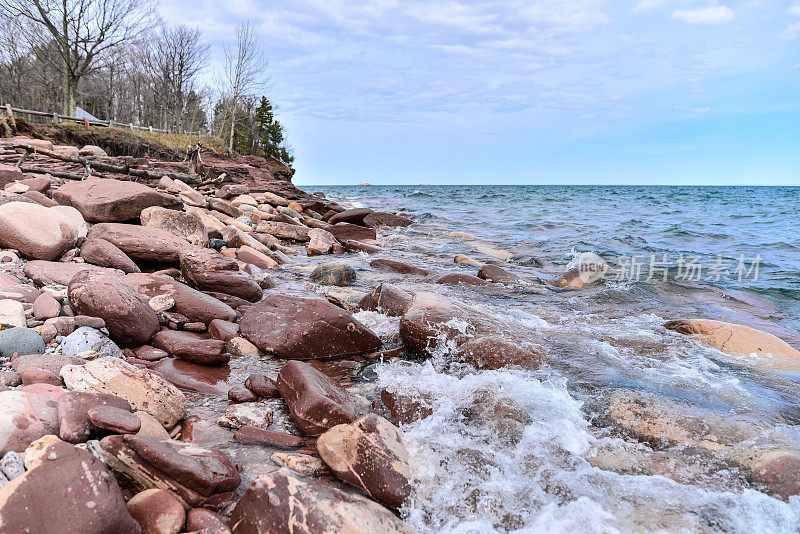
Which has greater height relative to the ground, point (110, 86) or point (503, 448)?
point (110, 86)

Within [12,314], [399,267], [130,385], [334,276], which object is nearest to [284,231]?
[399,267]

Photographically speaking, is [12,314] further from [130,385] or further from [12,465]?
[12,465]

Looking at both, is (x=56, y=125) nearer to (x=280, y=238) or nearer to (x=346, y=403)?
(x=280, y=238)

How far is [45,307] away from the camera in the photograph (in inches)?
131

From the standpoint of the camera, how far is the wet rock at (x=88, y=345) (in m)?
3.02

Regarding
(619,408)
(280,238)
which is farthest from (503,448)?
(280,238)

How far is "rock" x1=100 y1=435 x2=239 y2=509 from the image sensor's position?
200 centimetres

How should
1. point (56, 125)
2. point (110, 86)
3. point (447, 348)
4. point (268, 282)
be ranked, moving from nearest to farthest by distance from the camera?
point (447, 348) < point (268, 282) < point (56, 125) < point (110, 86)

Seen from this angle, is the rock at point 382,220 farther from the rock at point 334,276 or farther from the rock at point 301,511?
the rock at point 301,511

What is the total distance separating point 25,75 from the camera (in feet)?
112

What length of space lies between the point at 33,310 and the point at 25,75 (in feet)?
143

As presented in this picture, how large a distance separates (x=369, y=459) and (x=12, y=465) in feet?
5.22

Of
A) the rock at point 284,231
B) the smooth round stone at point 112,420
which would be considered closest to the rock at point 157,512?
the smooth round stone at point 112,420

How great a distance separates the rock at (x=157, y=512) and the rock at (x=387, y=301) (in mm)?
3540
